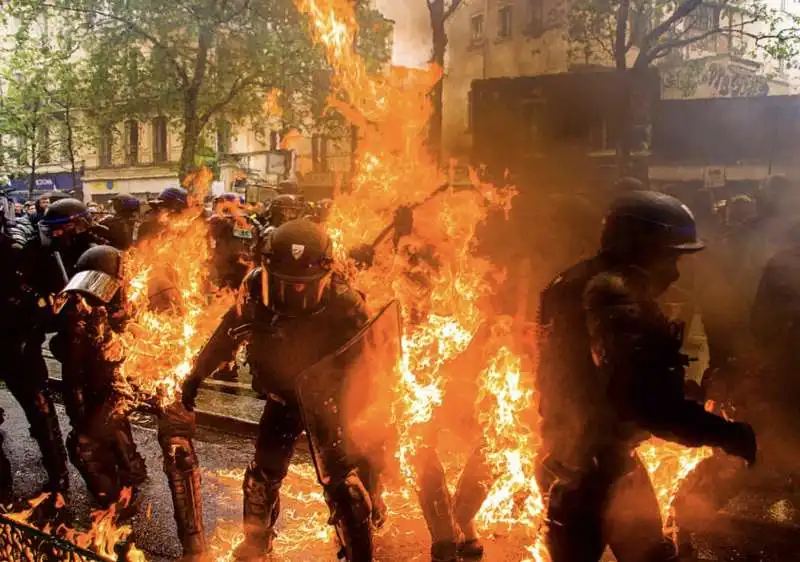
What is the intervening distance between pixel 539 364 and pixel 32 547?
250 cm

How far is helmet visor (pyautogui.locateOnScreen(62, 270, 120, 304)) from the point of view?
4637 millimetres

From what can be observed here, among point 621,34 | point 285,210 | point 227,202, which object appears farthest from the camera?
point 621,34

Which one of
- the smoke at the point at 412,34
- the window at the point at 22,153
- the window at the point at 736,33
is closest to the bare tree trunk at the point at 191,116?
the smoke at the point at 412,34

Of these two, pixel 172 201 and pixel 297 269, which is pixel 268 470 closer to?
pixel 297 269

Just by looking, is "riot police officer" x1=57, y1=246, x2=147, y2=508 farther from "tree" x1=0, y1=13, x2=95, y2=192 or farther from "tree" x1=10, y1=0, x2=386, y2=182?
"tree" x1=0, y1=13, x2=95, y2=192

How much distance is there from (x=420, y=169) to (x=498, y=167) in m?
2.61

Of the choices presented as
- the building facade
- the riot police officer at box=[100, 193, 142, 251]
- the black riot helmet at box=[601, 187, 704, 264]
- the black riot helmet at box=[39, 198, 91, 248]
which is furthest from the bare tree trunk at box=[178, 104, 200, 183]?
the black riot helmet at box=[601, 187, 704, 264]

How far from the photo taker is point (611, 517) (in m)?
3.10

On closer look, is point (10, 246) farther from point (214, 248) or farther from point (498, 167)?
point (498, 167)

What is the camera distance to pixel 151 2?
61.4ft

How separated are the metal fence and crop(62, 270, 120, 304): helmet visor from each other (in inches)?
65.4

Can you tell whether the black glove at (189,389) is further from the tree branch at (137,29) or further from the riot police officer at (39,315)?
the tree branch at (137,29)

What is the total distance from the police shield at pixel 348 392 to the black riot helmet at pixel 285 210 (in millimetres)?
4025

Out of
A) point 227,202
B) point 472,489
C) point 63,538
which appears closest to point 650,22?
point 227,202
